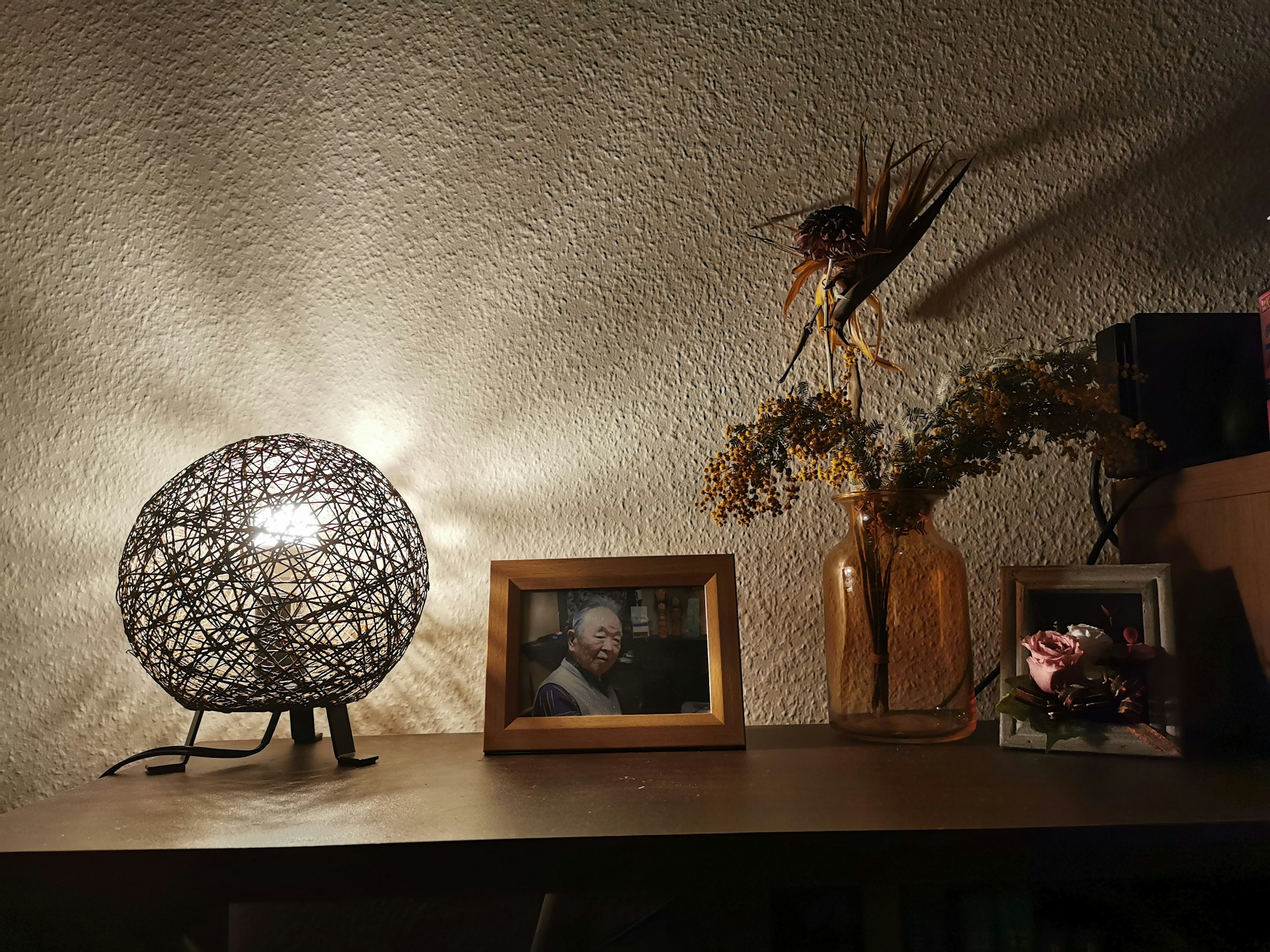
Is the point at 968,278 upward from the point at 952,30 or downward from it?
downward

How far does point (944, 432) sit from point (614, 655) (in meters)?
0.44

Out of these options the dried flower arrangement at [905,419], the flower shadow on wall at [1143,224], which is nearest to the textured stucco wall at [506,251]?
the flower shadow on wall at [1143,224]

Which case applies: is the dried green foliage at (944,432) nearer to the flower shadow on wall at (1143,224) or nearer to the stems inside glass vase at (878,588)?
the stems inside glass vase at (878,588)

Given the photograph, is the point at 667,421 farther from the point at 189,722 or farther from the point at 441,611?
the point at 189,722

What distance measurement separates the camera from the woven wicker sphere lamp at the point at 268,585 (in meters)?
0.88

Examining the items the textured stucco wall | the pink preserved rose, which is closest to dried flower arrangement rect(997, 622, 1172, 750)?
the pink preserved rose

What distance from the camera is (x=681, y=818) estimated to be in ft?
2.30

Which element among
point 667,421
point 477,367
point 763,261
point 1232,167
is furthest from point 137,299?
point 1232,167

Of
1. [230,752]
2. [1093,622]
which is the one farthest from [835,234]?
[230,752]

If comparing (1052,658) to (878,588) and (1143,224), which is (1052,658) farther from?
(1143,224)

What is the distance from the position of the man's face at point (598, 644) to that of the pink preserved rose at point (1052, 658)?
1.45 feet

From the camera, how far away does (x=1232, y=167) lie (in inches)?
43.7

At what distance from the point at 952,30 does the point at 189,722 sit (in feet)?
4.61

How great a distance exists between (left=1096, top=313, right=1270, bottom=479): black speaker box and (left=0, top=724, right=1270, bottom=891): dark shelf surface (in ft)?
1.12
